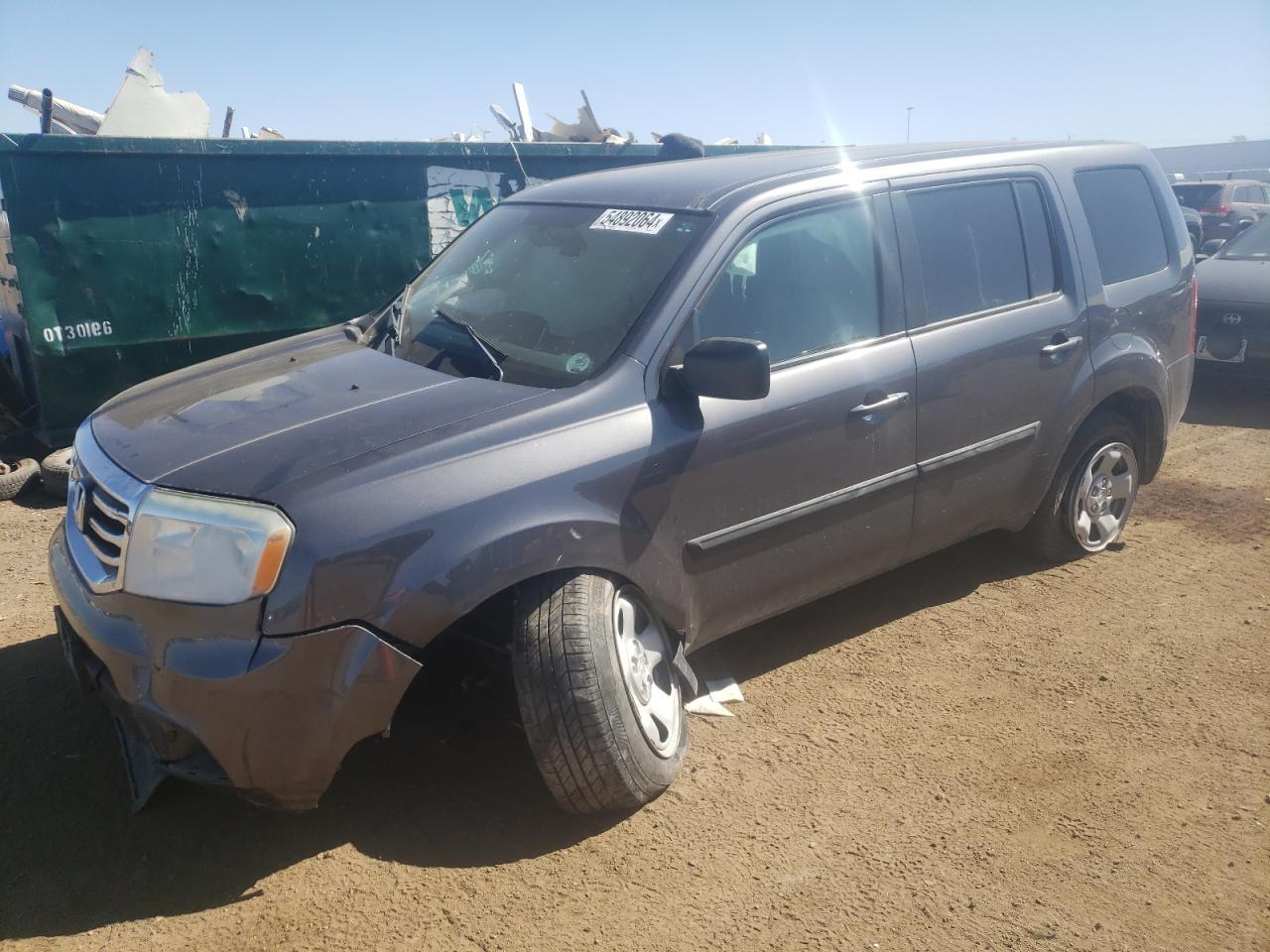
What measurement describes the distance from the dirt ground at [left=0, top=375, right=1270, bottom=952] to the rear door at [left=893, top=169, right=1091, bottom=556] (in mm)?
610

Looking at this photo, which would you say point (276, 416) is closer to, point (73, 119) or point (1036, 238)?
point (1036, 238)

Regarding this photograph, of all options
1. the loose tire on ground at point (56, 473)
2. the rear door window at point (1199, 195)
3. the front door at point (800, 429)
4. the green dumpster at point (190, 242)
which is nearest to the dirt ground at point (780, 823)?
the front door at point (800, 429)

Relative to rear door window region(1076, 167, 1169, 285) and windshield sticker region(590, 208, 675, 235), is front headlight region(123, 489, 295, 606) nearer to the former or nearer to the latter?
windshield sticker region(590, 208, 675, 235)

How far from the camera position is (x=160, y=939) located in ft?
8.38

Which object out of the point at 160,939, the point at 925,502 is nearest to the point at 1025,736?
the point at 925,502

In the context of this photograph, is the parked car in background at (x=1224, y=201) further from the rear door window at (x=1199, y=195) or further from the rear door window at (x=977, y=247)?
the rear door window at (x=977, y=247)

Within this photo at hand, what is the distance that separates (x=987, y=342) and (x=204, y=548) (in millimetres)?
2873

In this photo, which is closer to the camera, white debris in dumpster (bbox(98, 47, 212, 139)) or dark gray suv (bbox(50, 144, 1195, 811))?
dark gray suv (bbox(50, 144, 1195, 811))

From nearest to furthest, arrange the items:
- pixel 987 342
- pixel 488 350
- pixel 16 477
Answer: pixel 488 350
pixel 987 342
pixel 16 477

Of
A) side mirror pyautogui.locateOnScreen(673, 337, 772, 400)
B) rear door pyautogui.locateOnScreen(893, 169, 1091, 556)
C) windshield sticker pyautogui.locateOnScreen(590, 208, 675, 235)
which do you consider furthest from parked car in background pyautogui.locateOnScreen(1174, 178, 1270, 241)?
side mirror pyautogui.locateOnScreen(673, 337, 772, 400)

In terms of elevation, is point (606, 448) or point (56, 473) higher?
point (606, 448)

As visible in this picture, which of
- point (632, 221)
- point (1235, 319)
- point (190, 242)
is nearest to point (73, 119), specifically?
point (190, 242)

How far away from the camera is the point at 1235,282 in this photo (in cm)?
826

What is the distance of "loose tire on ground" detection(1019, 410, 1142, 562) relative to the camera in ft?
15.1
